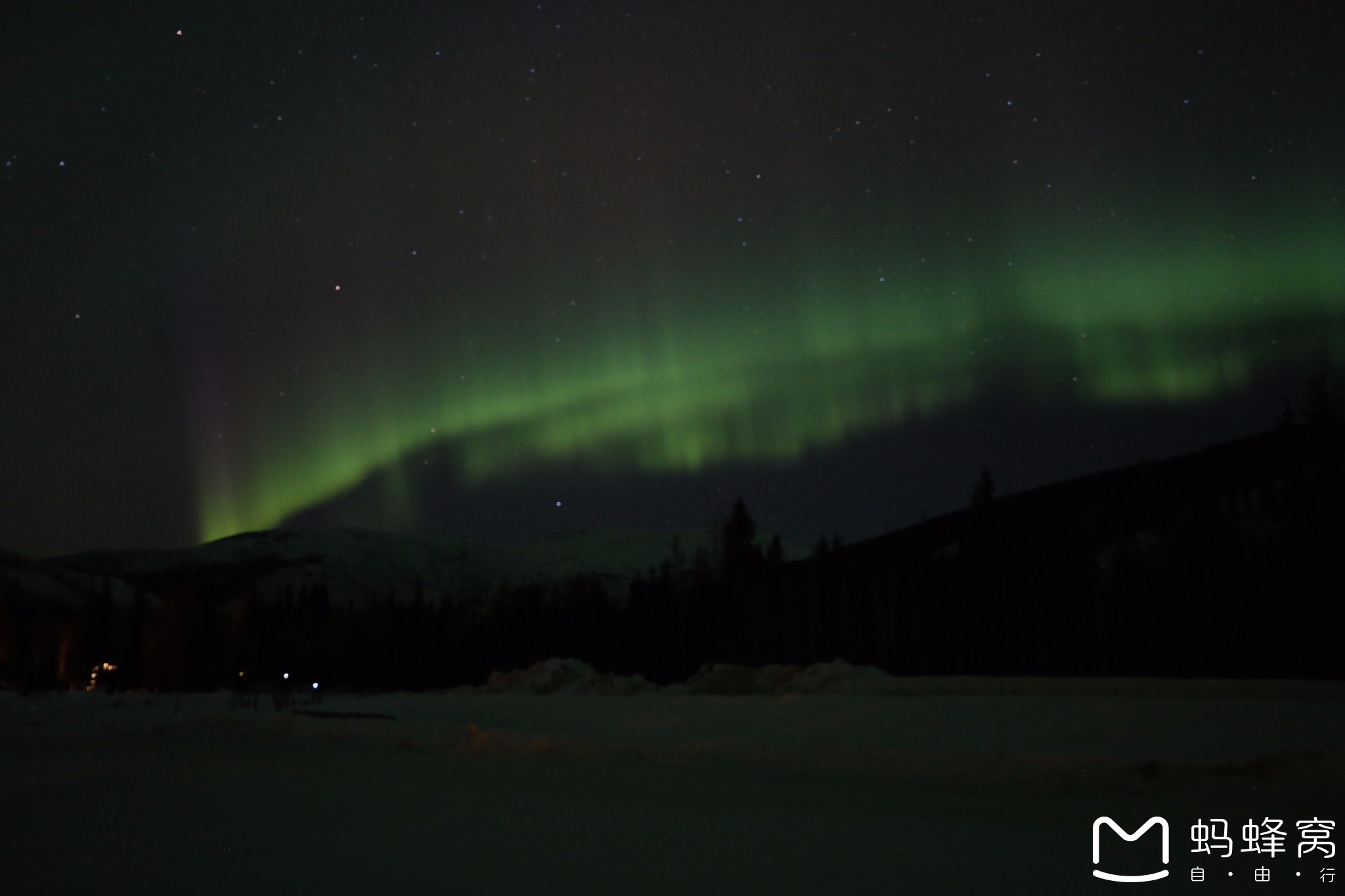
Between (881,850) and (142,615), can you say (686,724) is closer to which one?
(881,850)

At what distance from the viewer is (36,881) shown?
7273mm

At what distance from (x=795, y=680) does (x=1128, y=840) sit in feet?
118

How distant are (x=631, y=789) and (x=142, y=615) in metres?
97.3

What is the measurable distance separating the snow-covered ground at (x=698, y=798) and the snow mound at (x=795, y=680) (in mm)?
16149

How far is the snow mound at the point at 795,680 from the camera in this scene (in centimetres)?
3925

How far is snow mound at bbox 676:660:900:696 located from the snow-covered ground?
16149 millimetres

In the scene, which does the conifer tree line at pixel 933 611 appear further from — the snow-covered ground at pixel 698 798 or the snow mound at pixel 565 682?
the snow-covered ground at pixel 698 798

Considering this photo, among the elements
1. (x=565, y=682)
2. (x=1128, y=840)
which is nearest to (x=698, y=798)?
(x=1128, y=840)

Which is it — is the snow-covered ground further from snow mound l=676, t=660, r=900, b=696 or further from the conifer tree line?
the conifer tree line

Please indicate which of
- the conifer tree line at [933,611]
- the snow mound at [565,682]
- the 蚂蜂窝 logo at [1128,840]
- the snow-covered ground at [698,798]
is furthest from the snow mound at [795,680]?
the 蚂蜂窝 logo at [1128,840]

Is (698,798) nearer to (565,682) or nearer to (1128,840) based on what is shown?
(1128,840)

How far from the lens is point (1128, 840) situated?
29.3 ft

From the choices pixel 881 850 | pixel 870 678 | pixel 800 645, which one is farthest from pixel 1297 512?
pixel 881 850

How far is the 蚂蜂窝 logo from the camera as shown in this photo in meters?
7.47
